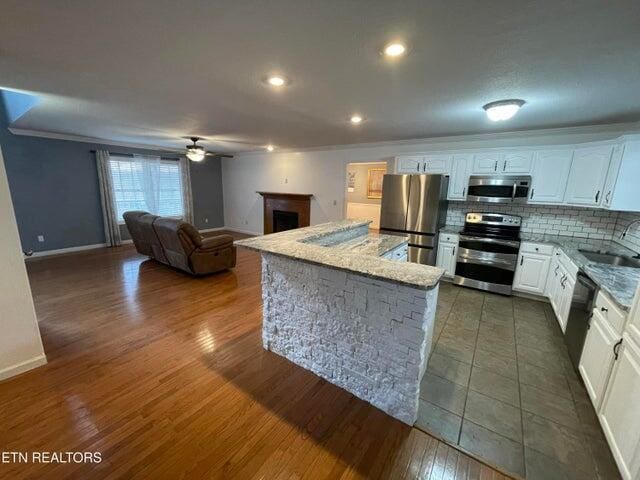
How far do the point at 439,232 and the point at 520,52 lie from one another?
2.84m

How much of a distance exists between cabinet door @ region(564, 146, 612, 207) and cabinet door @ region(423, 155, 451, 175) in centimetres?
147

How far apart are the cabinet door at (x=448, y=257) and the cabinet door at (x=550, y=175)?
1.20m

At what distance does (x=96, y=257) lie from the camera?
5.23m

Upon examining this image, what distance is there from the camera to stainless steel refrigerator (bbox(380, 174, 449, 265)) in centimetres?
400

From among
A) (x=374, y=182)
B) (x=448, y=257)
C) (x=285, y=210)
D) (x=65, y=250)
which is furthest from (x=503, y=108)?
(x=65, y=250)

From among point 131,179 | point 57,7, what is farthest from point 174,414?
point 131,179

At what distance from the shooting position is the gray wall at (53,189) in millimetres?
4833

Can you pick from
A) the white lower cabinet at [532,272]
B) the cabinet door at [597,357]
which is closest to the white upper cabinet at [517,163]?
the white lower cabinet at [532,272]

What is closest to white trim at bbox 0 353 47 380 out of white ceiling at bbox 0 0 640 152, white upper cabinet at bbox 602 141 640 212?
white ceiling at bbox 0 0 640 152

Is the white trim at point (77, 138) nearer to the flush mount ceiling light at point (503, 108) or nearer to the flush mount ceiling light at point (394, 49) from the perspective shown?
the flush mount ceiling light at point (394, 49)

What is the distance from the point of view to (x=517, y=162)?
11.9 feet

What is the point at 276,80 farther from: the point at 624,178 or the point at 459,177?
the point at 624,178

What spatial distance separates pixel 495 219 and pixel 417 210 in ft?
3.67

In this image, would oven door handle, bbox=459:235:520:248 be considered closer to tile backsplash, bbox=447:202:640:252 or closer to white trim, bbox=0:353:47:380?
tile backsplash, bbox=447:202:640:252
